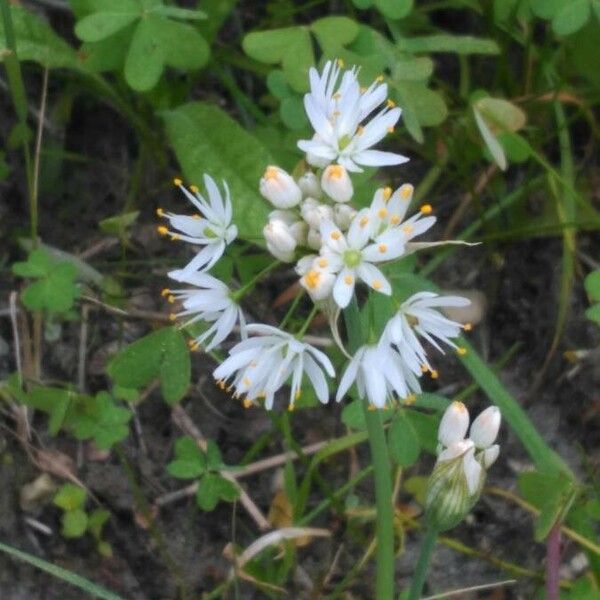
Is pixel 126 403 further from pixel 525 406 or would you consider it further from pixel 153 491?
pixel 525 406

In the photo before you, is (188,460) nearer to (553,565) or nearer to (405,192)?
(553,565)

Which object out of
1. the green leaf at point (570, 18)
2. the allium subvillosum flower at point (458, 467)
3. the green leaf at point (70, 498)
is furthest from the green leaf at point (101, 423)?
the green leaf at point (570, 18)

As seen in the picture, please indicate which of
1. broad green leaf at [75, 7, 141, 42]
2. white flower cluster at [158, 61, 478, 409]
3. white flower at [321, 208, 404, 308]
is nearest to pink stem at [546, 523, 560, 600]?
white flower cluster at [158, 61, 478, 409]

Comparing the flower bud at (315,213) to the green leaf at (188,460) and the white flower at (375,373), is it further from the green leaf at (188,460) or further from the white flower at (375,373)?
the green leaf at (188,460)

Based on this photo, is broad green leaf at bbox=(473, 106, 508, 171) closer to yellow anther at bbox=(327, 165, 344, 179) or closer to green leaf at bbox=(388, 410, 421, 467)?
green leaf at bbox=(388, 410, 421, 467)

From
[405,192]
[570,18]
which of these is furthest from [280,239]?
[570,18]

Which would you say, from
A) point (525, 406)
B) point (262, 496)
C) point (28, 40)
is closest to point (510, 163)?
point (525, 406)
